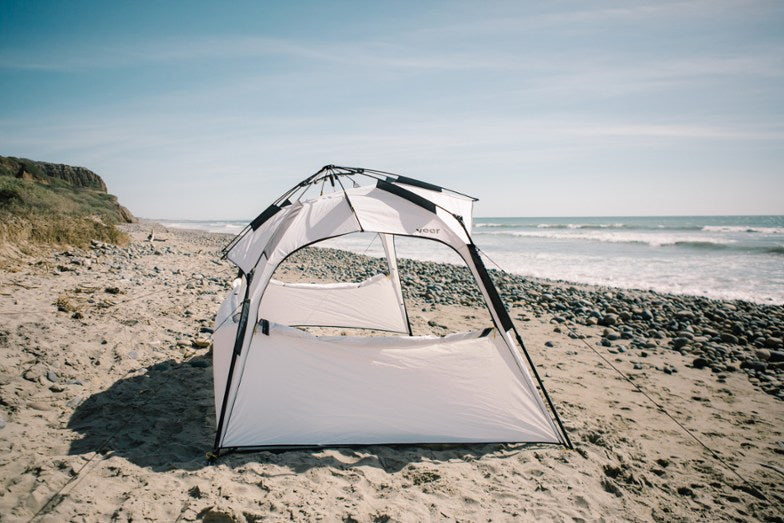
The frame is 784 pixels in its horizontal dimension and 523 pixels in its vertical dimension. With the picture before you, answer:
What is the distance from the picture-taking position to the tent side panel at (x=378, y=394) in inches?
150

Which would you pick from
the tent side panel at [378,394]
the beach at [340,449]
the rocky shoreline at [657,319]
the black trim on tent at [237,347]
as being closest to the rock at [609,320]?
the rocky shoreline at [657,319]

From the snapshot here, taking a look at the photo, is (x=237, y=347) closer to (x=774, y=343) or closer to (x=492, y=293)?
(x=492, y=293)

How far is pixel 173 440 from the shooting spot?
3.74 metres

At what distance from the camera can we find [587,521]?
3.02m

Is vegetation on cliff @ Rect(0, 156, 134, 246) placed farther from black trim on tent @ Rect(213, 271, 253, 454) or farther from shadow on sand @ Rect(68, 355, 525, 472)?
black trim on tent @ Rect(213, 271, 253, 454)

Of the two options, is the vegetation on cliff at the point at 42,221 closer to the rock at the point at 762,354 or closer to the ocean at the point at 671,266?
the ocean at the point at 671,266

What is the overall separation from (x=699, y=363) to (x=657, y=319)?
109 inches

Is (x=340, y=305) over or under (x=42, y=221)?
under

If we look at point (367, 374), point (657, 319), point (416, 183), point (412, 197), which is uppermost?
point (416, 183)

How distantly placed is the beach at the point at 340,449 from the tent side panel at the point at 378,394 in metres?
0.19

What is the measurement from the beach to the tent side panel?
19 centimetres

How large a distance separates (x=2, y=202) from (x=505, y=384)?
14715 mm

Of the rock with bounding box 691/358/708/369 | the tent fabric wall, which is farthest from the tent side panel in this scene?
the rock with bounding box 691/358/708/369

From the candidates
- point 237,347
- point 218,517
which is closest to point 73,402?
point 237,347
